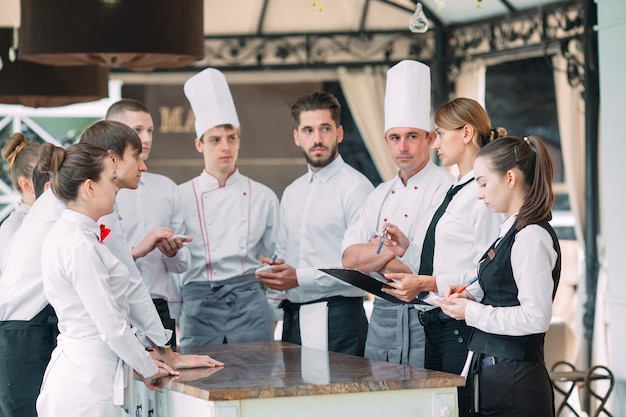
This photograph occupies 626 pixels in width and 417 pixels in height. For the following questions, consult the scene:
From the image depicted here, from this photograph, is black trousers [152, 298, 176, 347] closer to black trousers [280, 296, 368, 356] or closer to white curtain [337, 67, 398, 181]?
black trousers [280, 296, 368, 356]

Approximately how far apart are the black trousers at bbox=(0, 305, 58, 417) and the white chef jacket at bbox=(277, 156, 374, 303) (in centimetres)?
119

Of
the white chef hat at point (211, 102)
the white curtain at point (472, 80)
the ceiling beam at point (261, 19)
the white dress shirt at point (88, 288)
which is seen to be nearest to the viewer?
the white dress shirt at point (88, 288)

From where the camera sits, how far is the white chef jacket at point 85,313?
2920mm

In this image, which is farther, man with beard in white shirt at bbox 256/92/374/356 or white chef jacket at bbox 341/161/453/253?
man with beard in white shirt at bbox 256/92/374/356

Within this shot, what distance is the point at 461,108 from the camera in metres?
3.59

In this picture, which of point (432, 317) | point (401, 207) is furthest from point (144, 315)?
point (401, 207)

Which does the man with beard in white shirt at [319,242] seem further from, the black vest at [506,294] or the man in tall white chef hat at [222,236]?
the black vest at [506,294]

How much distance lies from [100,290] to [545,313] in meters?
1.21

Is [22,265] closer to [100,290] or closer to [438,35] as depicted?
[100,290]

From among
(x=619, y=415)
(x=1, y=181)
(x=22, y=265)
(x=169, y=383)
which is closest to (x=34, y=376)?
(x=22, y=265)

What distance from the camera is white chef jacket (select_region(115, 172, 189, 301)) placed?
172 inches

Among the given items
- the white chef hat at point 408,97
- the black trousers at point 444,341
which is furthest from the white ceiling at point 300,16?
the black trousers at point 444,341

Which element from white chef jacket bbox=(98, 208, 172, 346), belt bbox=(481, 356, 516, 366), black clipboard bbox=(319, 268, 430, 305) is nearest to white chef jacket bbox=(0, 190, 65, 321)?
white chef jacket bbox=(98, 208, 172, 346)

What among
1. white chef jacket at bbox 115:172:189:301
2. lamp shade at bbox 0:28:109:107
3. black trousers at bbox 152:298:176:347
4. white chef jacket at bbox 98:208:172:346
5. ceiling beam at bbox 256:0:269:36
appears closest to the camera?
white chef jacket at bbox 98:208:172:346
